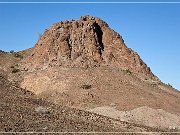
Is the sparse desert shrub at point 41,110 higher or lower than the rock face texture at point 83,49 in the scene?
lower

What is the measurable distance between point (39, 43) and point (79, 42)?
7.57 m

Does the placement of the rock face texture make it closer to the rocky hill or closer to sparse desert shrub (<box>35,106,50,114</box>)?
the rocky hill

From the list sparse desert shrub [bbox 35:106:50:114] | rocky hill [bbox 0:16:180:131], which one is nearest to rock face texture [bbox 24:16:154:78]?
rocky hill [bbox 0:16:180:131]

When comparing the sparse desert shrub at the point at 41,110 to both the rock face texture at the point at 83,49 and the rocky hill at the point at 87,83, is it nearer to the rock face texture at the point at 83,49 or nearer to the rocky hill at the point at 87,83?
the rocky hill at the point at 87,83

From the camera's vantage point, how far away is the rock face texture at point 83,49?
58.2m

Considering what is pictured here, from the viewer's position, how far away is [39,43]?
6412 centimetres

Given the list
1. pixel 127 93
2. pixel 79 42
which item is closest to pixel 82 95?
pixel 127 93

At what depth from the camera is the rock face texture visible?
5819 cm

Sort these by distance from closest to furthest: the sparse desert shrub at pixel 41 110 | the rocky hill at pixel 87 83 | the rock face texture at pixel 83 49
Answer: the sparse desert shrub at pixel 41 110 < the rocky hill at pixel 87 83 < the rock face texture at pixel 83 49

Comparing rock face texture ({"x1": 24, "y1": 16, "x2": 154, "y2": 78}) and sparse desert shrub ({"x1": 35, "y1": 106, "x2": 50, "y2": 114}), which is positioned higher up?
rock face texture ({"x1": 24, "y1": 16, "x2": 154, "y2": 78})

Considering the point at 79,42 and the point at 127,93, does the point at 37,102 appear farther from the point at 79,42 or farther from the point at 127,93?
the point at 79,42

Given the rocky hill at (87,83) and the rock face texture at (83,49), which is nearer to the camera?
the rocky hill at (87,83)

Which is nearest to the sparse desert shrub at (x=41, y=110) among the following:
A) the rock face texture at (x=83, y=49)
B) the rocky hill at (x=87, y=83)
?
the rocky hill at (x=87, y=83)

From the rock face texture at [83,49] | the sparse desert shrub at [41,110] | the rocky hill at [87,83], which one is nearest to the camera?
the sparse desert shrub at [41,110]
